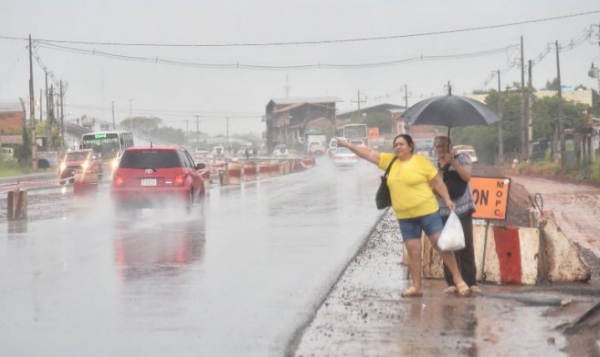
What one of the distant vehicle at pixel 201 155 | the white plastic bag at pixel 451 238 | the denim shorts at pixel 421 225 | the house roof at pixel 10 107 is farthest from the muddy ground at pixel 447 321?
the house roof at pixel 10 107

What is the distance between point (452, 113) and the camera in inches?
478

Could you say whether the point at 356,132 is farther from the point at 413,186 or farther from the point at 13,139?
the point at 413,186

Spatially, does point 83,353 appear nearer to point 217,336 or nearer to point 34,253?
point 217,336

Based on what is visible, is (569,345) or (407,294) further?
(407,294)

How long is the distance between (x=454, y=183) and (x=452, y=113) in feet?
4.49

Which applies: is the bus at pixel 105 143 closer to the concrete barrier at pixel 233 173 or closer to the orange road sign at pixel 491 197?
the concrete barrier at pixel 233 173

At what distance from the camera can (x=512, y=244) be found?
11859 millimetres

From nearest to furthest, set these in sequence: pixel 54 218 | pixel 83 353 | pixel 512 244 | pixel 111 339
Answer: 1. pixel 83 353
2. pixel 111 339
3. pixel 512 244
4. pixel 54 218

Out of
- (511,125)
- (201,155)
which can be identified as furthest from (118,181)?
(201,155)

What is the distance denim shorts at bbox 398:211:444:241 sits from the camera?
1073 cm

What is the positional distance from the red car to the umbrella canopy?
40.9 feet

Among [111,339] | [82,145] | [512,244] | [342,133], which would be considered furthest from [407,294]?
[342,133]

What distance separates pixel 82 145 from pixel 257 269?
1847 inches

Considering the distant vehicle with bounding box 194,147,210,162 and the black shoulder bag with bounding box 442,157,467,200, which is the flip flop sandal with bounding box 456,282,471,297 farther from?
the distant vehicle with bounding box 194,147,210,162
